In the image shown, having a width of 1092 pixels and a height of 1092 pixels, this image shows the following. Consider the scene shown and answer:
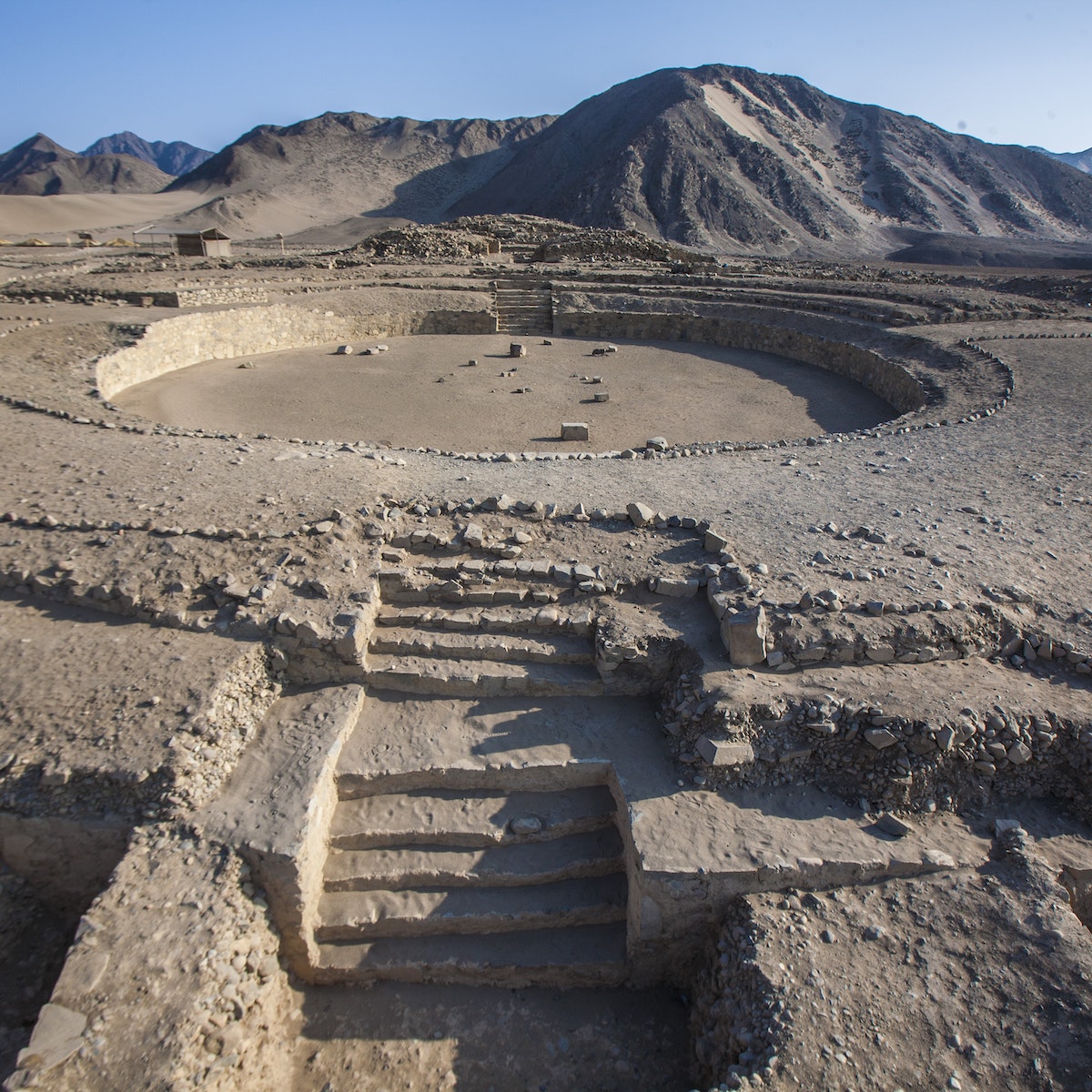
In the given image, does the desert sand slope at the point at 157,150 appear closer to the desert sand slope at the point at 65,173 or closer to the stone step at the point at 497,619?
the desert sand slope at the point at 65,173

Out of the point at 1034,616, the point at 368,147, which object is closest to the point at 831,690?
the point at 1034,616

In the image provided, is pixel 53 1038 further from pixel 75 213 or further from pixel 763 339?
pixel 75 213

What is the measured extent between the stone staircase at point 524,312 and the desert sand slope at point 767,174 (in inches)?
874

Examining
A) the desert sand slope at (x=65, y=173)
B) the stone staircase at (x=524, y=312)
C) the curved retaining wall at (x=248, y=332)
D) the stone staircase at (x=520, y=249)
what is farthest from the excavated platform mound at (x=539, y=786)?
the desert sand slope at (x=65, y=173)

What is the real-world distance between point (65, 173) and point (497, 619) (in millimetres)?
94068

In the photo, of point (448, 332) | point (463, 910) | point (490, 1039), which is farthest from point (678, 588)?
point (448, 332)

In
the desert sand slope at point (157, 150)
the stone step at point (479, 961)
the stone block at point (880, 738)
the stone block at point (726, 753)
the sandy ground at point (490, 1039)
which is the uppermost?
the desert sand slope at point (157, 150)

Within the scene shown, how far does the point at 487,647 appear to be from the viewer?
5.61 metres

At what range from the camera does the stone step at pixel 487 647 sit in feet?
18.4

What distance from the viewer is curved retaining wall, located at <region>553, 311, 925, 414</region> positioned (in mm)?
14133

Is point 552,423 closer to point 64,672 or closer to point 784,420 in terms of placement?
point 784,420

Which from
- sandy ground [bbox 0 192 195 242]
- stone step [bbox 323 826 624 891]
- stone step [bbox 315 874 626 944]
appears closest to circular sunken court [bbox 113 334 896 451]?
stone step [bbox 323 826 624 891]

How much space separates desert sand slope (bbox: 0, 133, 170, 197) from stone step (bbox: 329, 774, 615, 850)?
88.7 m

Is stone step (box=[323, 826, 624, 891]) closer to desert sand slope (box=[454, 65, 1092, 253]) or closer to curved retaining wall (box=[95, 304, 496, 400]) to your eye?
curved retaining wall (box=[95, 304, 496, 400])
